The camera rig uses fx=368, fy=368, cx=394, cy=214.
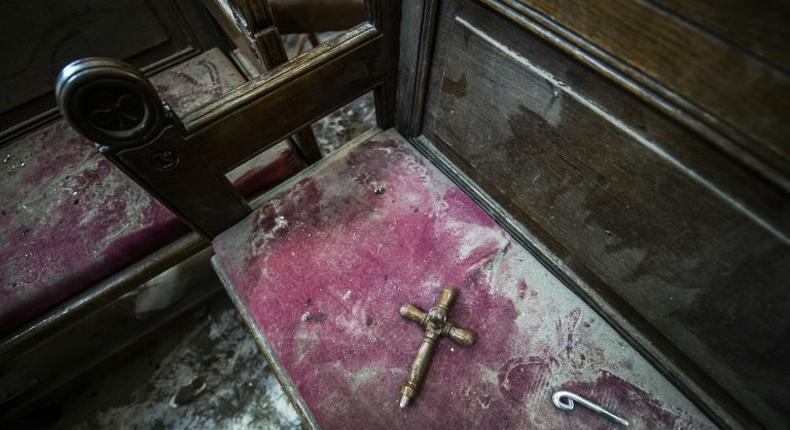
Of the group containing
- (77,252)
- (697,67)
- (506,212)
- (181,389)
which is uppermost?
(697,67)

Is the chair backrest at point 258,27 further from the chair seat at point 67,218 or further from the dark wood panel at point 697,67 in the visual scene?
the dark wood panel at point 697,67

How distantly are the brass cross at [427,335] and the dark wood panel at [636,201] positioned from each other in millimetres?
399

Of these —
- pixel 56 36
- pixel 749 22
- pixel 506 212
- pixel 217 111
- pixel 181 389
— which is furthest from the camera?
pixel 181 389

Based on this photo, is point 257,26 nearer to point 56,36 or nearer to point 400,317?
point 56,36

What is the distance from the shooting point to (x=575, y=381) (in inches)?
40.3

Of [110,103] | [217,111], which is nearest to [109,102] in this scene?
[110,103]

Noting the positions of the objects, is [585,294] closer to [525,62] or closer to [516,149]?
[516,149]

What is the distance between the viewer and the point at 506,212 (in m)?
1.24

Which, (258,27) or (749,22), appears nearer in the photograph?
(749,22)

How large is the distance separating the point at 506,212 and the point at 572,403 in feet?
1.91

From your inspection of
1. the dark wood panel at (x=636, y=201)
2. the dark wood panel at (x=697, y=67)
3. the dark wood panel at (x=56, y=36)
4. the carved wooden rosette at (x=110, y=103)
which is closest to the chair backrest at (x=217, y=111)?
the carved wooden rosette at (x=110, y=103)

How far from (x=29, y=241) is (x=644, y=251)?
1938 millimetres

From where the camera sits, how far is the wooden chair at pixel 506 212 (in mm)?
692

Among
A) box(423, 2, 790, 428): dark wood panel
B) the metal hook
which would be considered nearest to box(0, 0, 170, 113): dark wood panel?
box(423, 2, 790, 428): dark wood panel
